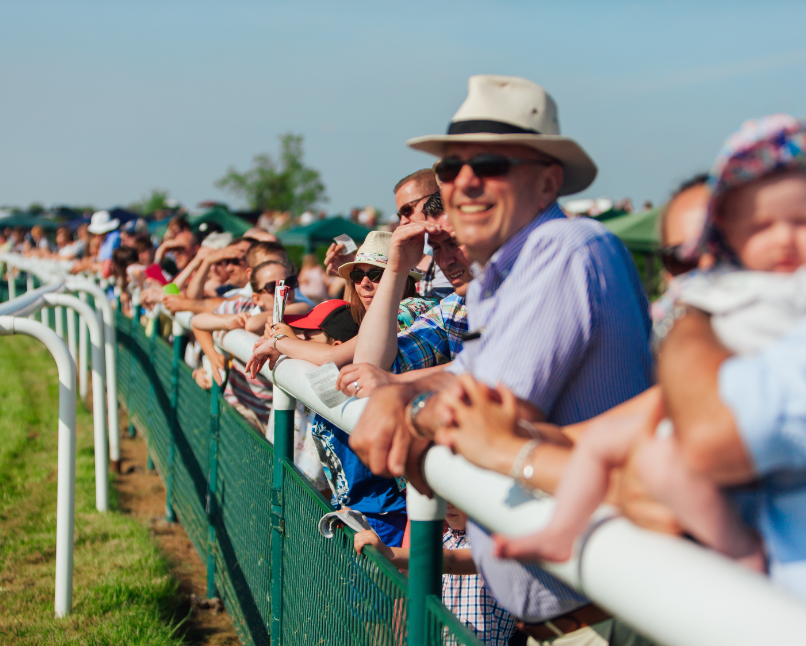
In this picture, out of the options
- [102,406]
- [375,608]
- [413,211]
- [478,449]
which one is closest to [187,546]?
[102,406]

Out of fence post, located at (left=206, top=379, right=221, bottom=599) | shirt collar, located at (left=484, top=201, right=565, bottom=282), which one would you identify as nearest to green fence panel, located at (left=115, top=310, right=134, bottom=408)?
fence post, located at (left=206, top=379, right=221, bottom=599)

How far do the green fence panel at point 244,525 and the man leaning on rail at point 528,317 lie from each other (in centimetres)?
128

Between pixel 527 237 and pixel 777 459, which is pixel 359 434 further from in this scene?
pixel 777 459

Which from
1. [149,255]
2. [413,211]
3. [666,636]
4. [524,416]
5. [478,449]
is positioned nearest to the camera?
[666,636]

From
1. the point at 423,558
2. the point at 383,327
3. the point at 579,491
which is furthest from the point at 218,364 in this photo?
the point at 579,491

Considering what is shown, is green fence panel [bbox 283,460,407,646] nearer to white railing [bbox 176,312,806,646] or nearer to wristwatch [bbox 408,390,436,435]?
wristwatch [bbox 408,390,436,435]

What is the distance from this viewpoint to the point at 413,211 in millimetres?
3305

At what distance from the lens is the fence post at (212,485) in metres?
3.88

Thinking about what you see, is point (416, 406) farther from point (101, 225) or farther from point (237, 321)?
point (101, 225)

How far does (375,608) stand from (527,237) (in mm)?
889

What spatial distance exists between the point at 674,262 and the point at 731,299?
0.18 m

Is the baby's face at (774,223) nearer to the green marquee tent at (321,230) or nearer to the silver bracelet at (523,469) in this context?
the silver bracelet at (523,469)

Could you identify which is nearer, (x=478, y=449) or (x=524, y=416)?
(x=478, y=449)

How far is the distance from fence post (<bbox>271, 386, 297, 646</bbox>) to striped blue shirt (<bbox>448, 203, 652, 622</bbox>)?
1.13 metres
